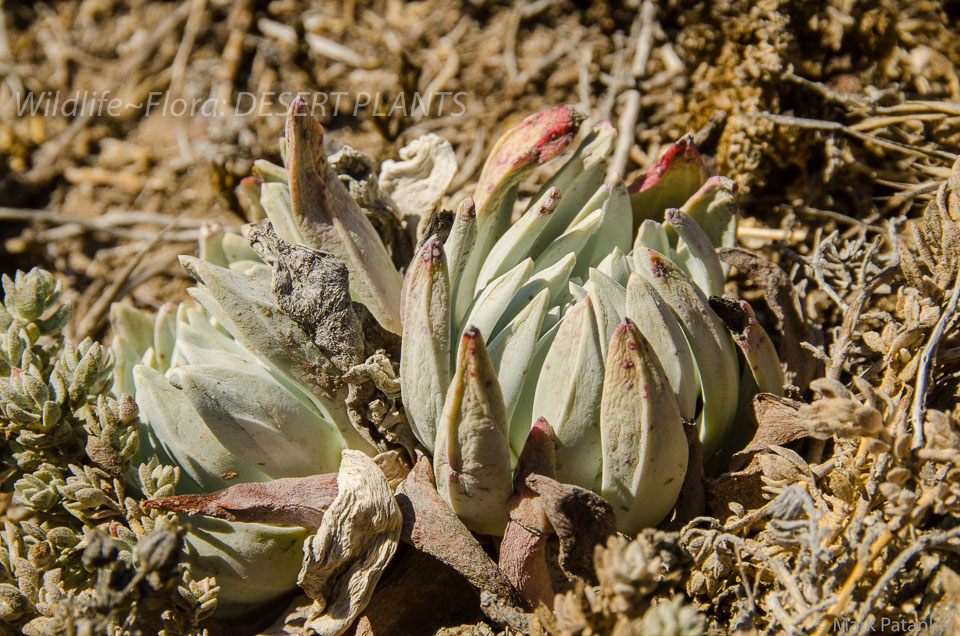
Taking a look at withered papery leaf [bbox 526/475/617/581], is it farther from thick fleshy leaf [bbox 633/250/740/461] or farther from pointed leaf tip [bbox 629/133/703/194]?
pointed leaf tip [bbox 629/133/703/194]

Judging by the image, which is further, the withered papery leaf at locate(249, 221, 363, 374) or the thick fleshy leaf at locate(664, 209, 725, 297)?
the thick fleshy leaf at locate(664, 209, 725, 297)

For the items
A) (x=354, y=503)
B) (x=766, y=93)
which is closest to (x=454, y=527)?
(x=354, y=503)

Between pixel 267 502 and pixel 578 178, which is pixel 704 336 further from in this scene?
pixel 267 502

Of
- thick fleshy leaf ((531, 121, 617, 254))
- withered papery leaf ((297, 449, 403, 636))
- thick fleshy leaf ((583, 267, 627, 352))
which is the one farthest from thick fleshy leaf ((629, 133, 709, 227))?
withered papery leaf ((297, 449, 403, 636))

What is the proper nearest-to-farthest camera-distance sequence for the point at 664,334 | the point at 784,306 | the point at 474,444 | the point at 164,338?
the point at 474,444 < the point at 664,334 < the point at 784,306 < the point at 164,338

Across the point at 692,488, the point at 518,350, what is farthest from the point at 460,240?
the point at 692,488

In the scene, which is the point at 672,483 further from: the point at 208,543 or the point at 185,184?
the point at 185,184

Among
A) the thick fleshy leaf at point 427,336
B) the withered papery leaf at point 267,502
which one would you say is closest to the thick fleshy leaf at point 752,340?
the thick fleshy leaf at point 427,336
